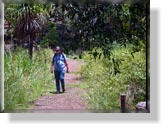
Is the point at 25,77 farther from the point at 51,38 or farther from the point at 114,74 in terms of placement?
the point at 114,74

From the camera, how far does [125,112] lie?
17.7 ft

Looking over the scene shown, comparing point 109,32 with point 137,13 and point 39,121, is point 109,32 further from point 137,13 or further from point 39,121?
point 39,121

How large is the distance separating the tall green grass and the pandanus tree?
0.36 feet

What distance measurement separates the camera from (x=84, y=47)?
5441mm

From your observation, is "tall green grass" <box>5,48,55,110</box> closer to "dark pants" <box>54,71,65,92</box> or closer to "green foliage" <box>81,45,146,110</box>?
"dark pants" <box>54,71,65,92</box>

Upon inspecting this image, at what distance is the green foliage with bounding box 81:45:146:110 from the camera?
17.8 feet

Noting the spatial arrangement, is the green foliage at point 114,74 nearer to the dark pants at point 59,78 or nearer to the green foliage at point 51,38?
the dark pants at point 59,78

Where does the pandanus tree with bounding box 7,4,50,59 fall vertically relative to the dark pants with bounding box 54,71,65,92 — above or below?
above

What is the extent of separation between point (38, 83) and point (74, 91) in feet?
1.27

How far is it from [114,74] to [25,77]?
933 millimetres

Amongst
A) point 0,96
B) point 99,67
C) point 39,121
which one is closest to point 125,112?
point 99,67

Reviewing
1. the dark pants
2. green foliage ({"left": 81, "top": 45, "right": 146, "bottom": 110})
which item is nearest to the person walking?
the dark pants

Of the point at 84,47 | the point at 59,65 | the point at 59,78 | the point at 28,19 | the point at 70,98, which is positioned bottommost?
the point at 70,98

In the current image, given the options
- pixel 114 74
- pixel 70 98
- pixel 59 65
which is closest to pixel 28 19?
pixel 59 65
